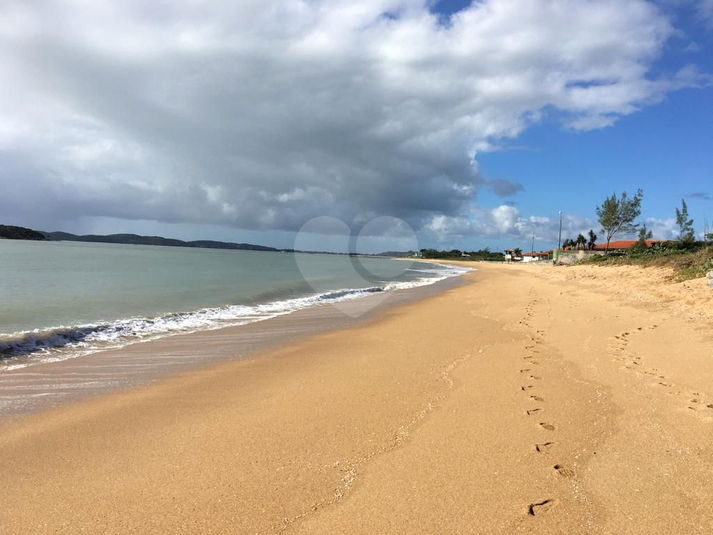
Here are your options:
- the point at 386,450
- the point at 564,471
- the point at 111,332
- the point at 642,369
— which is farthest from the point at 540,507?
the point at 111,332

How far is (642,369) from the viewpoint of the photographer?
6.58 m

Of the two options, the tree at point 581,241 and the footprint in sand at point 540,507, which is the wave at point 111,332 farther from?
the tree at point 581,241

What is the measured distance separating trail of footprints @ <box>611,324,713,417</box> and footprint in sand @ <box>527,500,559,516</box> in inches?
115

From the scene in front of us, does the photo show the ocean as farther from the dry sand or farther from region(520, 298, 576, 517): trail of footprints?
region(520, 298, 576, 517): trail of footprints

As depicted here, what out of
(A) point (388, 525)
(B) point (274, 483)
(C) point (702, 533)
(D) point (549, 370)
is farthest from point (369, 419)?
(D) point (549, 370)

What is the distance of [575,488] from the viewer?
10.9 feet

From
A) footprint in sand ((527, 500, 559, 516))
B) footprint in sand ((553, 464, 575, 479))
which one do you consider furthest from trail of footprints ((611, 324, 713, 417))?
footprint in sand ((527, 500, 559, 516))

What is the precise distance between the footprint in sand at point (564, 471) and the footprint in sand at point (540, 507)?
18.2 inches

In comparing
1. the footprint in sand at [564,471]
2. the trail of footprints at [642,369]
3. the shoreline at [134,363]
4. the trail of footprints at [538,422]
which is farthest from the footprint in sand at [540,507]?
the shoreline at [134,363]

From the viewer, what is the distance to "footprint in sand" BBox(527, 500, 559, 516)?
301 centimetres

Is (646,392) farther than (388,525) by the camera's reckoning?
Yes

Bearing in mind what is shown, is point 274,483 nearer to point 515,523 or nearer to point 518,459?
point 515,523

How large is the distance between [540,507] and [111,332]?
11071mm

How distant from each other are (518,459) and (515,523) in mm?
960
